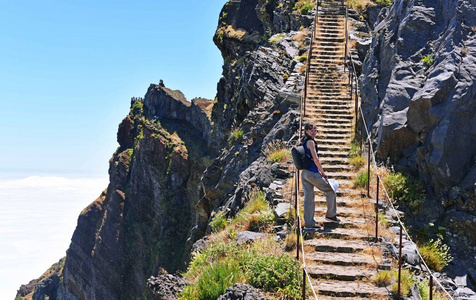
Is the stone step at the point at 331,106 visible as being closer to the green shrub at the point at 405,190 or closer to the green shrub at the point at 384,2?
the green shrub at the point at 405,190

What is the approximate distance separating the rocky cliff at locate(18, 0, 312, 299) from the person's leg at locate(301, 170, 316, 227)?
8895 mm

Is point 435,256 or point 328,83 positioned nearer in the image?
point 435,256

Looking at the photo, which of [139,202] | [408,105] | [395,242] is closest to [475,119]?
[408,105]

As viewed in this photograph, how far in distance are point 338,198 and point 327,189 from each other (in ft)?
5.91

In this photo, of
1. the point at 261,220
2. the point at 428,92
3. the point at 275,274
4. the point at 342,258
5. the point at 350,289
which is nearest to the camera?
the point at 350,289

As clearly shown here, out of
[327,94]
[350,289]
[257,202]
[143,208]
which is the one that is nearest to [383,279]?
[350,289]

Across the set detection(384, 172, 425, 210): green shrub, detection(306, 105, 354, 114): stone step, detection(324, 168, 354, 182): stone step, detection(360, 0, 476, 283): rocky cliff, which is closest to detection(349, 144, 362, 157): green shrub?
detection(360, 0, 476, 283): rocky cliff

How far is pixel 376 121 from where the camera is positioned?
1388 cm

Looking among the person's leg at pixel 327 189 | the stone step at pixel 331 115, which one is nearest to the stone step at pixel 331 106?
the stone step at pixel 331 115

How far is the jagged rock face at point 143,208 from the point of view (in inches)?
2601

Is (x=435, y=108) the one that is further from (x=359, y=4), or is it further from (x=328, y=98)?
(x=359, y=4)

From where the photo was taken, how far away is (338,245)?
9523 millimetres

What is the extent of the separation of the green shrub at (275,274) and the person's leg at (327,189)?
193 cm

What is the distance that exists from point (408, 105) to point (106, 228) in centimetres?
7082
